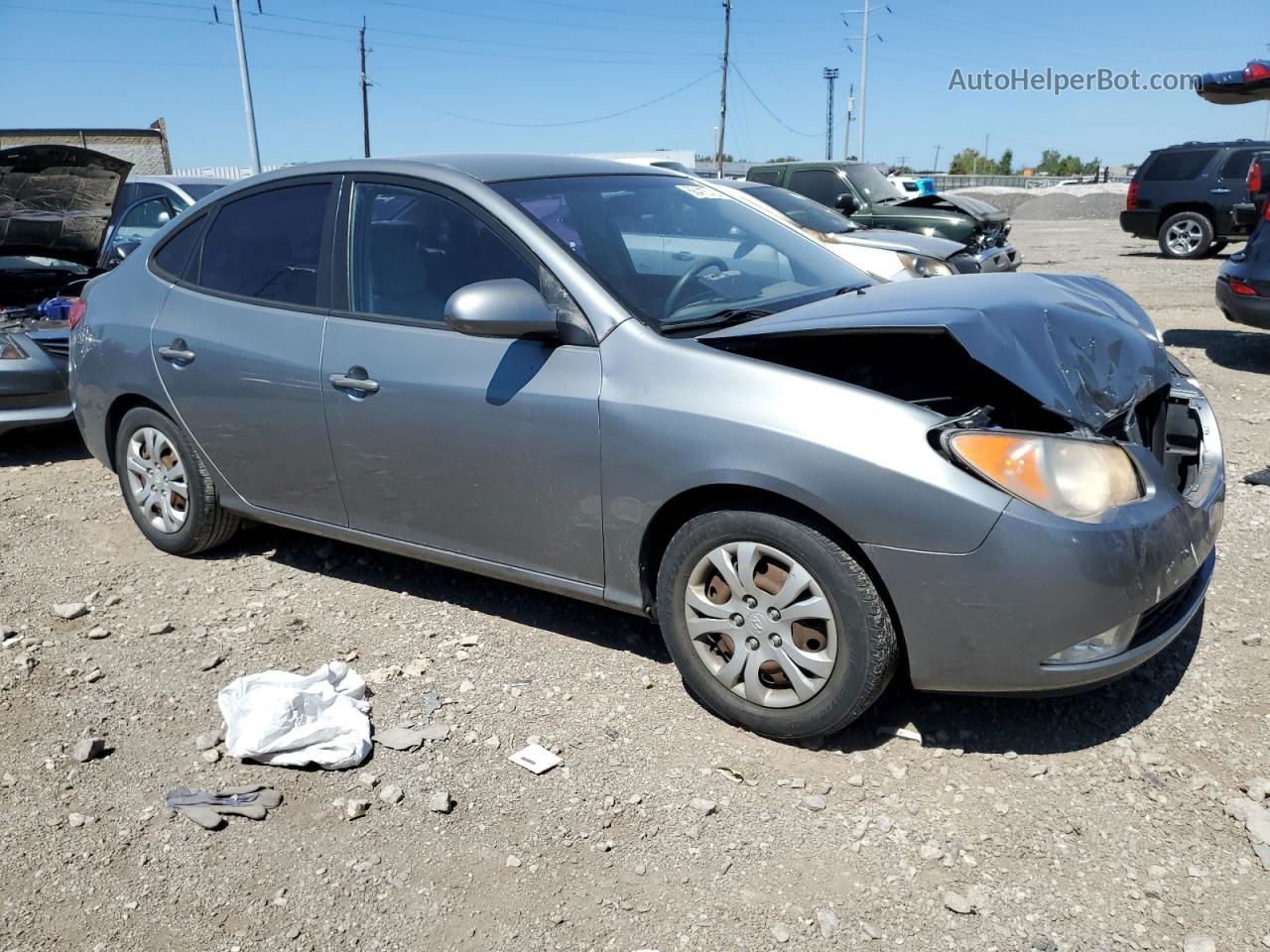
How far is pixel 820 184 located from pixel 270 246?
12306 mm

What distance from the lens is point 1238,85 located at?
782 centimetres

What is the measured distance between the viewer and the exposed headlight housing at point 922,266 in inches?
310

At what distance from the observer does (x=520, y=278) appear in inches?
138

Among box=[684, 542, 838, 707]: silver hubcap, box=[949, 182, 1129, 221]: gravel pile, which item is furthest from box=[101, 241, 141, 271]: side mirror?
box=[949, 182, 1129, 221]: gravel pile

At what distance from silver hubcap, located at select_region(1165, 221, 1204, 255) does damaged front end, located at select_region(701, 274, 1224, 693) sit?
50.4 feet

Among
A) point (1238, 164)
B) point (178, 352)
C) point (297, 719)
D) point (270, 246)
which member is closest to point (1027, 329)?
point (297, 719)

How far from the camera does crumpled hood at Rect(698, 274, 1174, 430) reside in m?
3.05

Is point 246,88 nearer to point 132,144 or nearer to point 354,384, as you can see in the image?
point 132,144

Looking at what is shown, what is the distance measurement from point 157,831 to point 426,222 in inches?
84.0

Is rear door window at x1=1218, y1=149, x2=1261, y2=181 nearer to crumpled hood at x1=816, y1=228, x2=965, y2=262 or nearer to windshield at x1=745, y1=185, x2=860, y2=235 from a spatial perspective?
windshield at x1=745, y1=185, x2=860, y2=235

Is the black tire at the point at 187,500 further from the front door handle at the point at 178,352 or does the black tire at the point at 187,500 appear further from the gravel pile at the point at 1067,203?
the gravel pile at the point at 1067,203

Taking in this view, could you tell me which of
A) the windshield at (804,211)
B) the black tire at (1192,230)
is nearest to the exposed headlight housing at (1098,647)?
the windshield at (804,211)

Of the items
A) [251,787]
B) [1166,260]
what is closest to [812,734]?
[251,787]

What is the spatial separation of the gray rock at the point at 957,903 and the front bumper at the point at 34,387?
19.6ft
